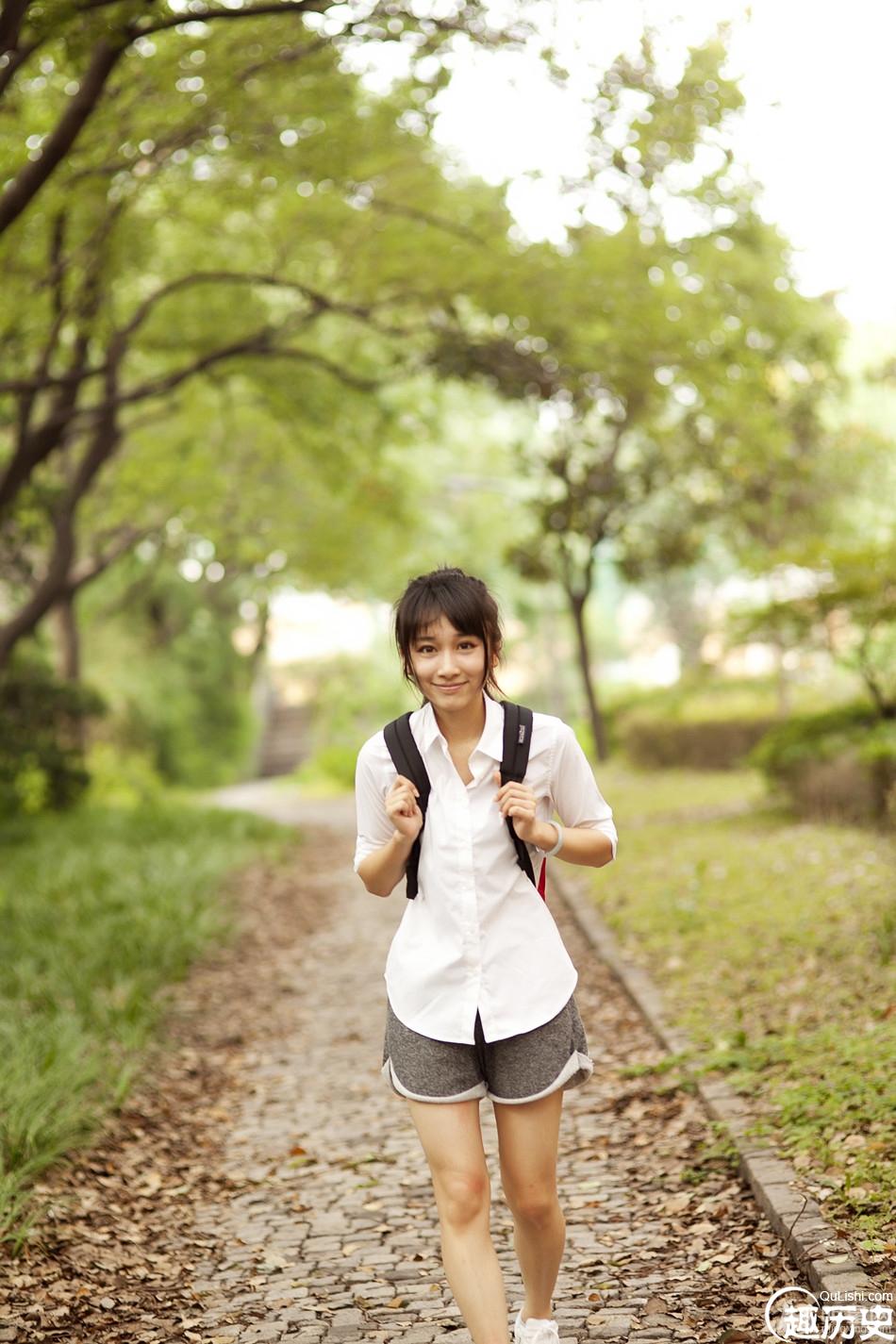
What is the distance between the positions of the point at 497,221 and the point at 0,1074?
322 inches

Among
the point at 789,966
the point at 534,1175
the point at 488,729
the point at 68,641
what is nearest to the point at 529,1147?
the point at 534,1175

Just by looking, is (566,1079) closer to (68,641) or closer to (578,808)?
(578,808)

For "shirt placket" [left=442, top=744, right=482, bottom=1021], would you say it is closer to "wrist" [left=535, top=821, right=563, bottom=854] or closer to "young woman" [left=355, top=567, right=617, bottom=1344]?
"young woman" [left=355, top=567, right=617, bottom=1344]

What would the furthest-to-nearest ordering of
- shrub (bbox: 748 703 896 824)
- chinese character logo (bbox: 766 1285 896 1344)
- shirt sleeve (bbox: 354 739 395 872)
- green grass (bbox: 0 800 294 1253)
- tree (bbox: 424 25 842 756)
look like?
shrub (bbox: 748 703 896 824), tree (bbox: 424 25 842 756), green grass (bbox: 0 800 294 1253), chinese character logo (bbox: 766 1285 896 1344), shirt sleeve (bbox: 354 739 395 872)

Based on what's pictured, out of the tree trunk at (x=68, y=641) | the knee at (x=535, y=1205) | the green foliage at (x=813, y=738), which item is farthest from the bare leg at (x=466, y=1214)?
the tree trunk at (x=68, y=641)

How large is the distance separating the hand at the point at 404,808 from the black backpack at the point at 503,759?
7 cm

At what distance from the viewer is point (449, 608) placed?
2916 mm

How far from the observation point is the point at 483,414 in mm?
22469

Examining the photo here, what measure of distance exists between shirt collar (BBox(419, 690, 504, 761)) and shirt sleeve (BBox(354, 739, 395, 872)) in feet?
0.42

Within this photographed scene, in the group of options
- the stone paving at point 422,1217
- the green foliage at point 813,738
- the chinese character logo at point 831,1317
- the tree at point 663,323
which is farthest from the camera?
the green foliage at point 813,738

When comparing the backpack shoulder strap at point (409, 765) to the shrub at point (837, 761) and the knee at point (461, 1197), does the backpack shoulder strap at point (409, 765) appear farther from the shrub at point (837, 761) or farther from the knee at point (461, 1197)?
the shrub at point (837, 761)

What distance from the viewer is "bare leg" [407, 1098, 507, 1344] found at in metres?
2.77

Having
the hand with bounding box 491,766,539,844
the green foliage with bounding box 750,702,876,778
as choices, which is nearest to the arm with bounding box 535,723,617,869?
the hand with bounding box 491,766,539,844

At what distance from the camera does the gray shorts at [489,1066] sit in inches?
112
